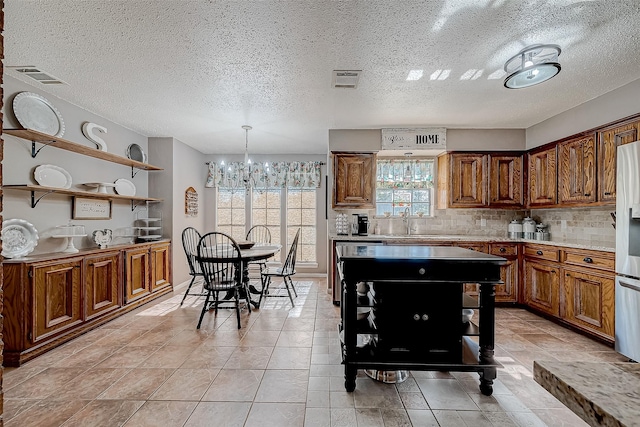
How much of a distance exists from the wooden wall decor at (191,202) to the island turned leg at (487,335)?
16.0ft

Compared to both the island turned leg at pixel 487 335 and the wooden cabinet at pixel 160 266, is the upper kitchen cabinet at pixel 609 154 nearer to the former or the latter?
the island turned leg at pixel 487 335

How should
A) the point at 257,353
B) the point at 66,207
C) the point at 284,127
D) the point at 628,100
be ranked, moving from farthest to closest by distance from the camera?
the point at 284,127
the point at 66,207
the point at 628,100
the point at 257,353

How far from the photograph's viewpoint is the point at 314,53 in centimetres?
242

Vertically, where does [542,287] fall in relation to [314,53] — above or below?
below

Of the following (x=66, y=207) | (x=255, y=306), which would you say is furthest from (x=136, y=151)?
(x=255, y=306)

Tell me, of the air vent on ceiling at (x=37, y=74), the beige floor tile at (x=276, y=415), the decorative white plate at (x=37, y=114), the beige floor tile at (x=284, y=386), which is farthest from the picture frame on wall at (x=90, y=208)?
the beige floor tile at (x=276, y=415)

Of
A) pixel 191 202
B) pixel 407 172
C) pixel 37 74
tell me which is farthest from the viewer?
pixel 191 202

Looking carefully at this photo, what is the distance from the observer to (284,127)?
4480 millimetres

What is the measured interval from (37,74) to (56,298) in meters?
2.05

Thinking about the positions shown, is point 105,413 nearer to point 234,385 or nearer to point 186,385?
point 186,385

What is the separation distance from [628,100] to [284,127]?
377 cm

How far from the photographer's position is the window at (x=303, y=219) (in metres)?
6.29

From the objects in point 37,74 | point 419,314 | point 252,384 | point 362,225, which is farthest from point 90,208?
point 419,314

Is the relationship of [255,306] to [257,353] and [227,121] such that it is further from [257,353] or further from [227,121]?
[227,121]
